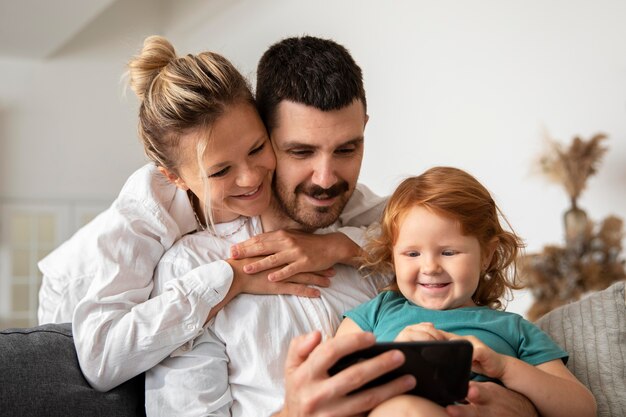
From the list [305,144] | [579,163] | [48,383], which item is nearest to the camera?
[48,383]

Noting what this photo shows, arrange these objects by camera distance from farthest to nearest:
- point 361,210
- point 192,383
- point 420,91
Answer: point 420,91 < point 361,210 < point 192,383

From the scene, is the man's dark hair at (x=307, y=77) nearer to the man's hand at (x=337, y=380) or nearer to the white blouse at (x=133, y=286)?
the white blouse at (x=133, y=286)

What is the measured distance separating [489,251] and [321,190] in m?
0.39

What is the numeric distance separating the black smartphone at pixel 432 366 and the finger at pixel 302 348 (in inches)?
2.5

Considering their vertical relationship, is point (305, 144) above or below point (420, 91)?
below

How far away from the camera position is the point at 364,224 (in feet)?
6.63

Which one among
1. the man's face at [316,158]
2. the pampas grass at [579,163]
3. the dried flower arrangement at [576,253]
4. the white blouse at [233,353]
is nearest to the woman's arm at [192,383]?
the white blouse at [233,353]

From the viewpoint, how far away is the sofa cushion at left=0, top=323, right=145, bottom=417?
1.46 m

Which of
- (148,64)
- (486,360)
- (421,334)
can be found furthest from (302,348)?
(148,64)

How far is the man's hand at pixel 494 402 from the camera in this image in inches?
52.6

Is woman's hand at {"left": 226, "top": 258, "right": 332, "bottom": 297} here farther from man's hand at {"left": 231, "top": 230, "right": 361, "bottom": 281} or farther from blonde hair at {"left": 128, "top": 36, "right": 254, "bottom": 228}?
blonde hair at {"left": 128, "top": 36, "right": 254, "bottom": 228}

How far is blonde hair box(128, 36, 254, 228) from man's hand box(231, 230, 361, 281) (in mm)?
134

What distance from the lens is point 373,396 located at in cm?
123

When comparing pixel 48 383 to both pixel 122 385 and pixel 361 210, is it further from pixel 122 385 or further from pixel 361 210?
pixel 361 210
